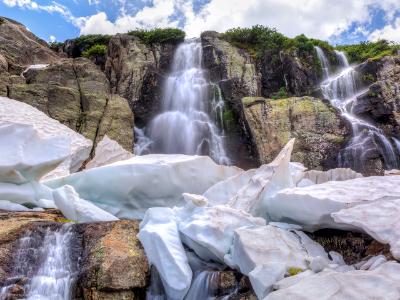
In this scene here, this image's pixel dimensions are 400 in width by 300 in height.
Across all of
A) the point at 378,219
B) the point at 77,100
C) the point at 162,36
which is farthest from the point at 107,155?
the point at 162,36

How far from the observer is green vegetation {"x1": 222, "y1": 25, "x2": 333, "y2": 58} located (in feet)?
71.2

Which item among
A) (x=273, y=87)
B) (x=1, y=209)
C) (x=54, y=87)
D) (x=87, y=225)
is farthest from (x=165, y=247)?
(x=273, y=87)

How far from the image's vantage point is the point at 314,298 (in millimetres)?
3043

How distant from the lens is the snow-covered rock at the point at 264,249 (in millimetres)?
3965

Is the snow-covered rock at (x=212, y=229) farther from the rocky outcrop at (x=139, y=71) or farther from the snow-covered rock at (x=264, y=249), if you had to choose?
the rocky outcrop at (x=139, y=71)

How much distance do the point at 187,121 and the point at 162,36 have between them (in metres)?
7.63

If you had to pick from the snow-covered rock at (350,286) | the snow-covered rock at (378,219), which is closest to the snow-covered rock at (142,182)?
the snow-covered rock at (378,219)

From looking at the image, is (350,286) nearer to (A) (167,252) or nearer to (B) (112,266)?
(A) (167,252)

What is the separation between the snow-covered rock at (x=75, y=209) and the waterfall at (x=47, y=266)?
68 cm

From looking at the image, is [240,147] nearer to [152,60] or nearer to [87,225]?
[152,60]

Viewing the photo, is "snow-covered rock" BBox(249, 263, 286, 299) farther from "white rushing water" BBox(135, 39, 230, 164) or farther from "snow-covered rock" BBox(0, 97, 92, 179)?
"white rushing water" BBox(135, 39, 230, 164)

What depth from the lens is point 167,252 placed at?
4.43 meters

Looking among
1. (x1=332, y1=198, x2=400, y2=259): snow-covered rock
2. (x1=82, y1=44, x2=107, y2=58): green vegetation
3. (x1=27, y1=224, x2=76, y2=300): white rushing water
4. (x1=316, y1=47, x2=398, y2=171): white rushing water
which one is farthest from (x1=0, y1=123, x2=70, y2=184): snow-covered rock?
(x1=82, y1=44, x2=107, y2=58): green vegetation

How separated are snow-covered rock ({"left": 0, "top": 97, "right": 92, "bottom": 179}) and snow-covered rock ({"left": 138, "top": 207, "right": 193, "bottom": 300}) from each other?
3.84 metres
